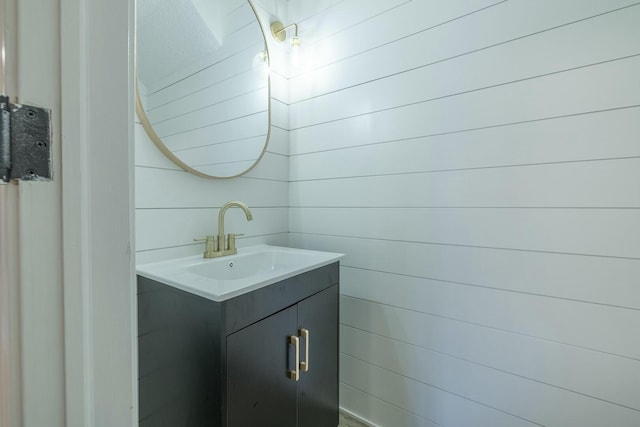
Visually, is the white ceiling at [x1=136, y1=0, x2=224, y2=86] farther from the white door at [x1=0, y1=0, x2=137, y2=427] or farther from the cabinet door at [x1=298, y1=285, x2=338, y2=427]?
the cabinet door at [x1=298, y1=285, x2=338, y2=427]

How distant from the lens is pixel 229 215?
135cm

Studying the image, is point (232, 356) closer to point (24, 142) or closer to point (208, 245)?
point (208, 245)

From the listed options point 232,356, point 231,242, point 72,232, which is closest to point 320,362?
point 232,356

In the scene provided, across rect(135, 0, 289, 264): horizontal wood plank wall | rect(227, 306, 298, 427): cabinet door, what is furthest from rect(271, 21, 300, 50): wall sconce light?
rect(227, 306, 298, 427): cabinet door

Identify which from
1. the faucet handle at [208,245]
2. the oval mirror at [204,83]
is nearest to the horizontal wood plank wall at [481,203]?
the oval mirror at [204,83]

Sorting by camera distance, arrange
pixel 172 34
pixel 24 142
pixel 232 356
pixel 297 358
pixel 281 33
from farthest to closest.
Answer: pixel 281 33, pixel 172 34, pixel 297 358, pixel 232 356, pixel 24 142

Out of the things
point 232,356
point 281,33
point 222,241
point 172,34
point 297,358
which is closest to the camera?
point 232,356

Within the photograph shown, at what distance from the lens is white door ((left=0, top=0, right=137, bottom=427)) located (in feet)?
1.02

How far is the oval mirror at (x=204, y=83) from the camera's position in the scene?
107 centimetres

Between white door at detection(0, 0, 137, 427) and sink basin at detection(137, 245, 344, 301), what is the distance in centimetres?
37

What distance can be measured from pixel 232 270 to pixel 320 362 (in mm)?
548

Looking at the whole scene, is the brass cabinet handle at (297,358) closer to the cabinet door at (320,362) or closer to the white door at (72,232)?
the cabinet door at (320,362)

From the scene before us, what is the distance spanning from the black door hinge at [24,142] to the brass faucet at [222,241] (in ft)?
2.73

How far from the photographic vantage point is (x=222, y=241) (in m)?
1.24
